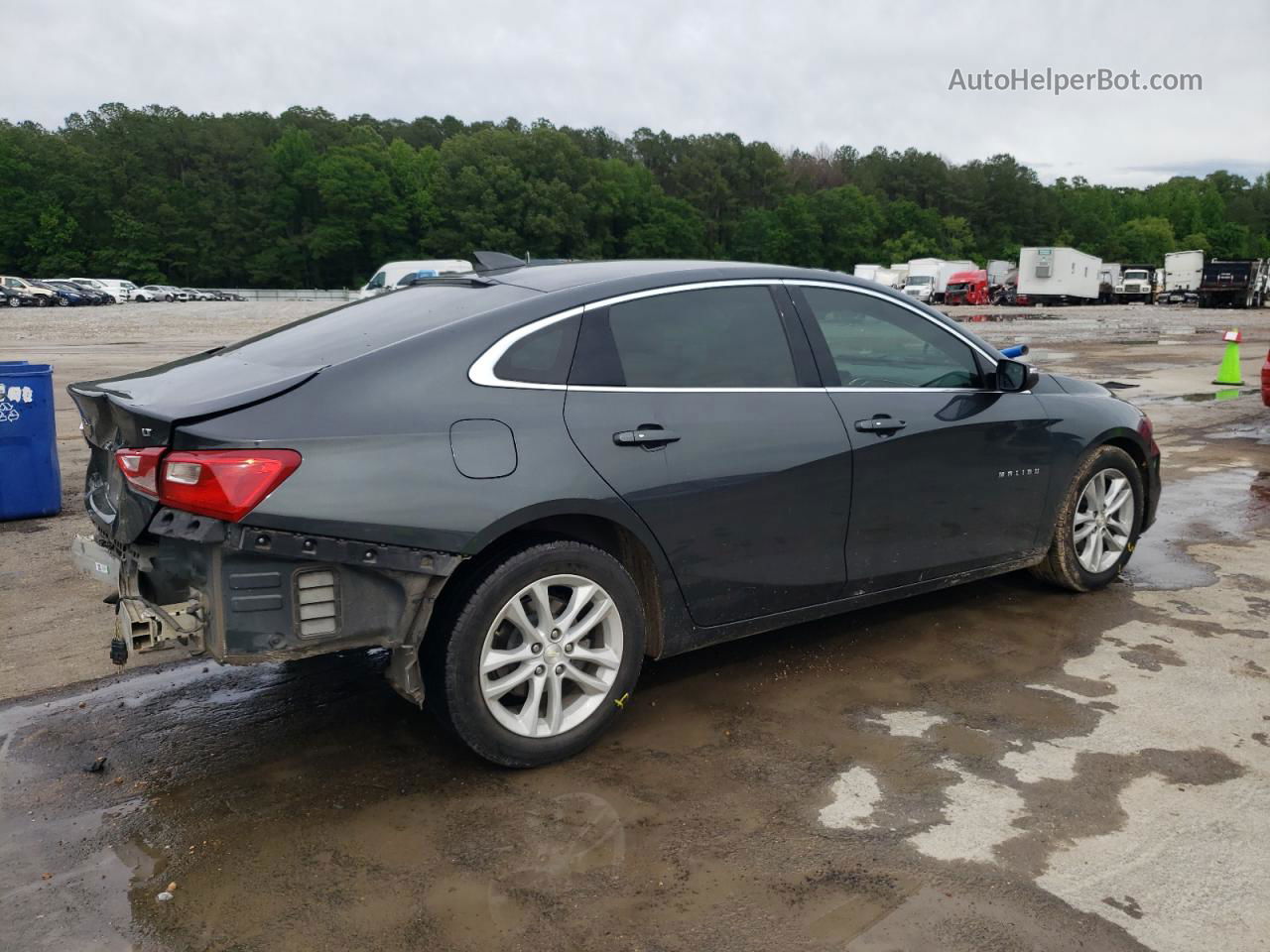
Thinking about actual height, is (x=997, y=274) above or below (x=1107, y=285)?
above

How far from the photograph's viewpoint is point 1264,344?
25.9 m

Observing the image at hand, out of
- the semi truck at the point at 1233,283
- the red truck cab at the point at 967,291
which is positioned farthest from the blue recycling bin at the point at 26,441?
the red truck cab at the point at 967,291

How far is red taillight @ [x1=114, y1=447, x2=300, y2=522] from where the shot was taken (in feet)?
10.0

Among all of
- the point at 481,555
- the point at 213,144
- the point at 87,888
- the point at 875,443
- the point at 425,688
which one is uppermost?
the point at 213,144

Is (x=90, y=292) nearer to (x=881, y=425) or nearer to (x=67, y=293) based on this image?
(x=67, y=293)

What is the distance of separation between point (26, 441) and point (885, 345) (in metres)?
5.69

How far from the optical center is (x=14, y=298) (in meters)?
56.7

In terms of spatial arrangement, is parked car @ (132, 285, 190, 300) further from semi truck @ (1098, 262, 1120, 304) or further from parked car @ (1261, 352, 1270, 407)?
parked car @ (1261, 352, 1270, 407)

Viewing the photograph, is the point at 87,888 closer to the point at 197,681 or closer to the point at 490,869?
the point at 490,869

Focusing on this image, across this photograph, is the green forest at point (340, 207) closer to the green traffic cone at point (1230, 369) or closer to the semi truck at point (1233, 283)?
the semi truck at point (1233, 283)

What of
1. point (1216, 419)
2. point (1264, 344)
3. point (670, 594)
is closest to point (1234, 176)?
point (1264, 344)

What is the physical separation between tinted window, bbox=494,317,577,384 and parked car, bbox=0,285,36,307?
62.7 meters

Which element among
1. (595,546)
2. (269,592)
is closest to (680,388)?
(595,546)

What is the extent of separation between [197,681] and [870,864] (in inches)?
114
